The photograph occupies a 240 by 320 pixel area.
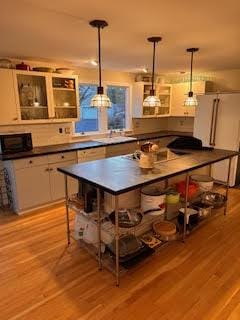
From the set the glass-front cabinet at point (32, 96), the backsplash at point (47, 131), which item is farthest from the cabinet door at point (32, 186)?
the glass-front cabinet at point (32, 96)

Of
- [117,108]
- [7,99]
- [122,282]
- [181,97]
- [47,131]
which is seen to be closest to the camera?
[122,282]

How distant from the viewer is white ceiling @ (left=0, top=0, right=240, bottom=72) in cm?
170

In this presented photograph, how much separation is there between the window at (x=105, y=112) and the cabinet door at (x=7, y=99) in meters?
1.35

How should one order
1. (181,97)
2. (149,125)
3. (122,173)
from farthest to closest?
(149,125) < (181,97) < (122,173)

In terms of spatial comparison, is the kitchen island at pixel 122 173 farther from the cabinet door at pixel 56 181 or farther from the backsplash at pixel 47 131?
the backsplash at pixel 47 131

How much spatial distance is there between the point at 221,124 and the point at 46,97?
3168mm

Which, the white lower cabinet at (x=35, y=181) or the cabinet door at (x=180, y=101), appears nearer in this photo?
the white lower cabinet at (x=35, y=181)

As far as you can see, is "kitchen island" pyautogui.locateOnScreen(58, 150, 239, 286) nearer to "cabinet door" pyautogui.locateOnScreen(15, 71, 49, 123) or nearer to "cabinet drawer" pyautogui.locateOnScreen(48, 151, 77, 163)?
"cabinet drawer" pyautogui.locateOnScreen(48, 151, 77, 163)

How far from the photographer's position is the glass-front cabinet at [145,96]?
511cm

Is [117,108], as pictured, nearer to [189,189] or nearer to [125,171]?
[189,189]

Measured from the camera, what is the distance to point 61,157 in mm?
3641

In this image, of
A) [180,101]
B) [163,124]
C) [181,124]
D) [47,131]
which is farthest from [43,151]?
[181,124]

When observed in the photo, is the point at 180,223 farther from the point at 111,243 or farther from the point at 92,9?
the point at 92,9

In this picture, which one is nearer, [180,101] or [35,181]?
[35,181]
